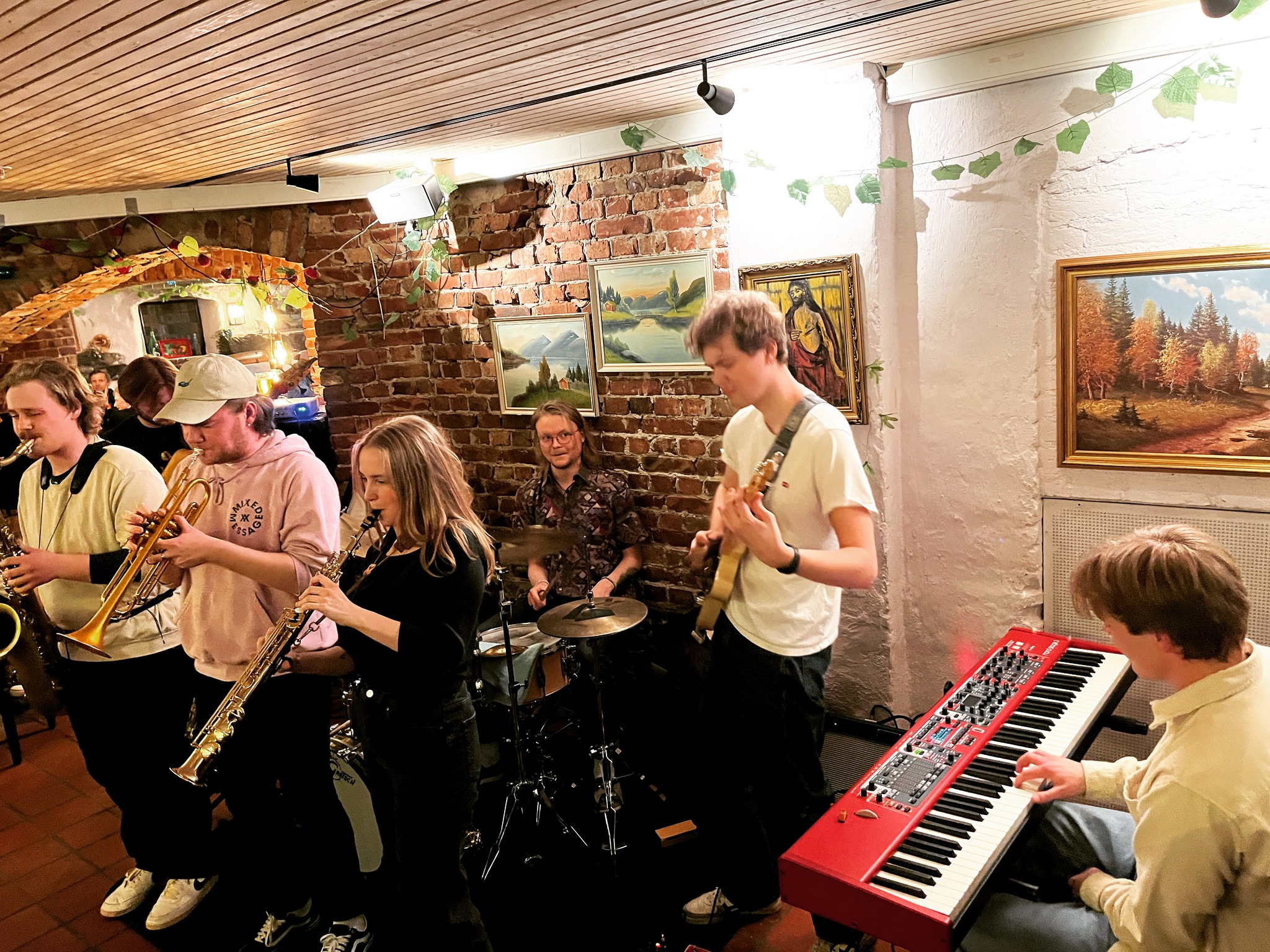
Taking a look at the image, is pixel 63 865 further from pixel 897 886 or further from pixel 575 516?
pixel 897 886

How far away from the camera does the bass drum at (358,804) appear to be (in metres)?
3.01

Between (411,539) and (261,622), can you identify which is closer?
(411,539)

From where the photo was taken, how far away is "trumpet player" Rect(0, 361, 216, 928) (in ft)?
9.75

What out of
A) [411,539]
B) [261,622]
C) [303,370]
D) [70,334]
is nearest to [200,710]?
[261,622]

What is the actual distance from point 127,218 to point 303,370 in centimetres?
351

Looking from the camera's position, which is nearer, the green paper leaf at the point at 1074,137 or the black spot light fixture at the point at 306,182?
the green paper leaf at the point at 1074,137

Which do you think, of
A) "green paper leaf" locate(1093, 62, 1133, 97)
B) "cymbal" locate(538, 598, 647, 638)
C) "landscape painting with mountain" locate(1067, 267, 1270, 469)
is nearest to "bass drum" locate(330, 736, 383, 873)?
"cymbal" locate(538, 598, 647, 638)

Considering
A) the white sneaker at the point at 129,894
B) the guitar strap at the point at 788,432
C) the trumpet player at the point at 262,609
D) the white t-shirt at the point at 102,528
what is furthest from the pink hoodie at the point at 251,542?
the guitar strap at the point at 788,432

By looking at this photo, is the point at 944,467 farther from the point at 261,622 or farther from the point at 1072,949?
the point at 261,622

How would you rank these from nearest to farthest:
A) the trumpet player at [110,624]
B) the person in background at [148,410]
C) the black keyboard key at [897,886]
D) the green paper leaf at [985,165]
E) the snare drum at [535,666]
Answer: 1. the black keyboard key at [897,886]
2. the trumpet player at [110,624]
3. the green paper leaf at [985,165]
4. the snare drum at [535,666]
5. the person in background at [148,410]

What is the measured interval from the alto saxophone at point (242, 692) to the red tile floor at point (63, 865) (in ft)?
3.43

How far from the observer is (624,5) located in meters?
2.20

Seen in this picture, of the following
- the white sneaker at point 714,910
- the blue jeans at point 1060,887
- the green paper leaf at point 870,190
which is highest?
the green paper leaf at point 870,190

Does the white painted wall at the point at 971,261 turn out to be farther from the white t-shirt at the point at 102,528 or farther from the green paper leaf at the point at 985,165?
the white t-shirt at the point at 102,528
